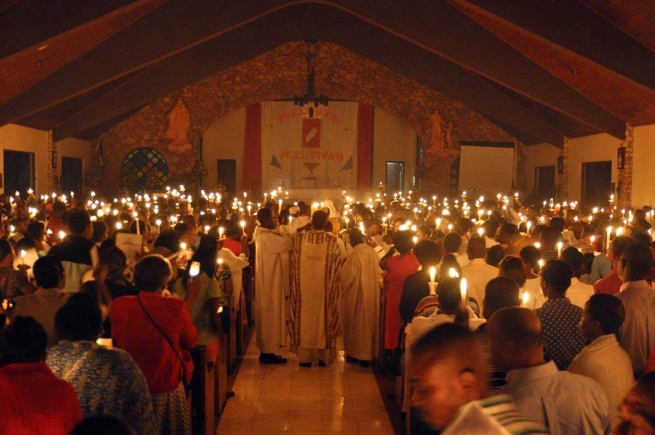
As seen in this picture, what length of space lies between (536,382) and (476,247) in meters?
3.63

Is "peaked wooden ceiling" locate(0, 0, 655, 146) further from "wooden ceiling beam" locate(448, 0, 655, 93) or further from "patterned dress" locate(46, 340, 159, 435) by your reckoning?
"patterned dress" locate(46, 340, 159, 435)

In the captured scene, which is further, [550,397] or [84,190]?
[84,190]

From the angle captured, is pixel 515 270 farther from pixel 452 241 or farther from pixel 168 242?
pixel 168 242

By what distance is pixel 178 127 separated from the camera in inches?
1032

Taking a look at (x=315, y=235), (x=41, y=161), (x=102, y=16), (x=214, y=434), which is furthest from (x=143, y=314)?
(x=41, y=161)

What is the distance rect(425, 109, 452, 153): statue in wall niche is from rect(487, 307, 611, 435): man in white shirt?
23.6 m

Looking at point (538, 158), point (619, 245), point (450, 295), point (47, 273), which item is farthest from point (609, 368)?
point (538, 158)

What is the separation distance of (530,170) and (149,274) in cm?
2370

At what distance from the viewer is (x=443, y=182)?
1059 inches

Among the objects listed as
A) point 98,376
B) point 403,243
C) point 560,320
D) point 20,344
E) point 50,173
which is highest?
point 50,173

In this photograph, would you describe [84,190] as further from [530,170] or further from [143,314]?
[143,314]

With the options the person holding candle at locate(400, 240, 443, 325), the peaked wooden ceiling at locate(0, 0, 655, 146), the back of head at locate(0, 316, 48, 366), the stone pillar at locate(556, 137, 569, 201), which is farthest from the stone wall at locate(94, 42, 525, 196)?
the back of head at locate(0, 316, 48, 366)

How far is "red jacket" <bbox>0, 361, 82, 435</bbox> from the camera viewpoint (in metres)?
3.06

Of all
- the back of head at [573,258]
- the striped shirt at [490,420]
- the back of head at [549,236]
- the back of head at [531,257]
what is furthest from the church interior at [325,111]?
the striped shirt at [490,420]
